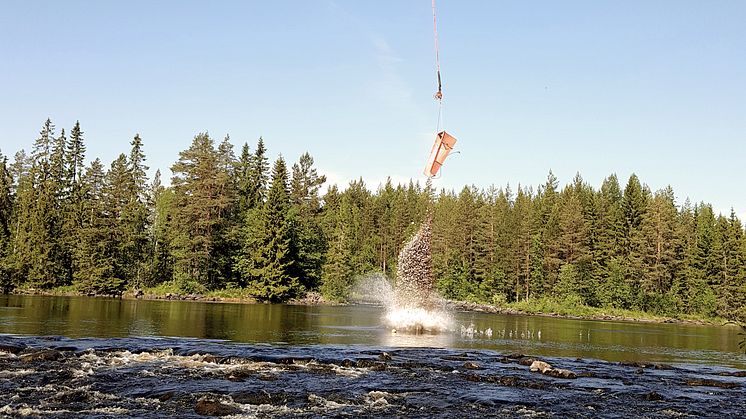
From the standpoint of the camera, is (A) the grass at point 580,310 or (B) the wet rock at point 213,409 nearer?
(B) the wet rock at point 213,409

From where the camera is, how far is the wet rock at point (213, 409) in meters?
13.2

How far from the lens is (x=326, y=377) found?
1853 cm

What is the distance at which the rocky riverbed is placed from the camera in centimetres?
1395

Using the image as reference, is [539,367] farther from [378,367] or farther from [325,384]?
[325,384]

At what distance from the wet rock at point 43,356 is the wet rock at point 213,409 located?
865 cm

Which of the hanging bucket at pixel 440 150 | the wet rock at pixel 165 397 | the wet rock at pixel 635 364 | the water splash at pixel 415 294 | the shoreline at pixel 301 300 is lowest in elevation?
the shoreline at pixel 301 300

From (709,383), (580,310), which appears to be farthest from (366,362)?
(580,310)

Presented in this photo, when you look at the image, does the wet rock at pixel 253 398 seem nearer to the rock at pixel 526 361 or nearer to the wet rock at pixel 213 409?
the wet rock at pixel 213 409

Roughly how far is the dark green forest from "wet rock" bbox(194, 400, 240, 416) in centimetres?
5805

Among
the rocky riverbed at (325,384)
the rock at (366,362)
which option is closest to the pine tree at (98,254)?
the rocky riverbed at (325,384)

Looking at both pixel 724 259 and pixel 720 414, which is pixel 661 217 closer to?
pixel 724 259

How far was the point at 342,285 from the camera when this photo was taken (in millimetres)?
78312

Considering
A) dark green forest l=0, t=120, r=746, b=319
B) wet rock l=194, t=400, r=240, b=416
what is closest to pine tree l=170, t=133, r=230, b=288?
dark green forest l=0, t=120, r=746, b=319

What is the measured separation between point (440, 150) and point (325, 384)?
8.35m
